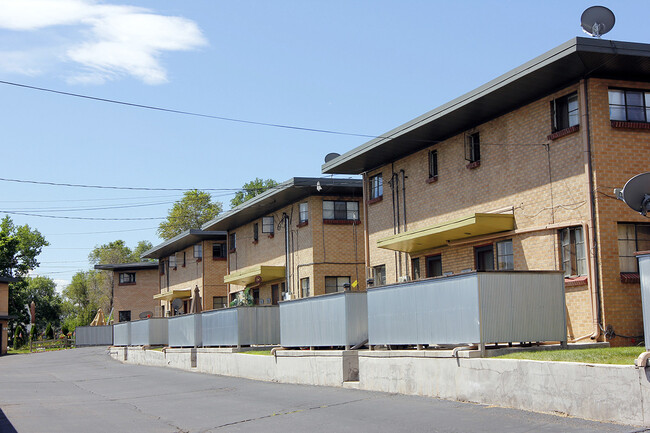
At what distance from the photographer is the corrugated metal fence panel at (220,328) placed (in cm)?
2608

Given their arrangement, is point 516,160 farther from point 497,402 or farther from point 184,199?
point 184,199

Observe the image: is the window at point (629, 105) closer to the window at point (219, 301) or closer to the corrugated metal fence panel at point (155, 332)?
the corrugated metal fence panel at point (155, 332)

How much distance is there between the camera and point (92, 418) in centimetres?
1573

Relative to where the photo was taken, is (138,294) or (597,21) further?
(138,294)

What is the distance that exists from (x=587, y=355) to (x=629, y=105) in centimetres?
634

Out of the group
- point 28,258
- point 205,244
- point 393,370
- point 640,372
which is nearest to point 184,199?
point 28,258

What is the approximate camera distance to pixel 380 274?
25344mm

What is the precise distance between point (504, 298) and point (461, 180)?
684cm

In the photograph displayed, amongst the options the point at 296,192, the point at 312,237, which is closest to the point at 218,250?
the point at 296,192

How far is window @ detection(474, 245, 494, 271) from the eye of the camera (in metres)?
19.8

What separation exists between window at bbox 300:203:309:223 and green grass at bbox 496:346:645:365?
1585 centimetres

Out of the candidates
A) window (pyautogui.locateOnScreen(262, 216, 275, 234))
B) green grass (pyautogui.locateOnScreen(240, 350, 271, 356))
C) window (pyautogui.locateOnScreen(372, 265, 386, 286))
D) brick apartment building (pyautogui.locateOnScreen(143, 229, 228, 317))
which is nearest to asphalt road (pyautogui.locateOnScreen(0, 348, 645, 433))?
green grass (pyautogui.locateOnScreen(240, 350, 271, 356))

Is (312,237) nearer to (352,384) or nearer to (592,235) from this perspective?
(352,384)

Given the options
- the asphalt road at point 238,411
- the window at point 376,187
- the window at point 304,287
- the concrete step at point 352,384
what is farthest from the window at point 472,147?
the window at point 304,287
